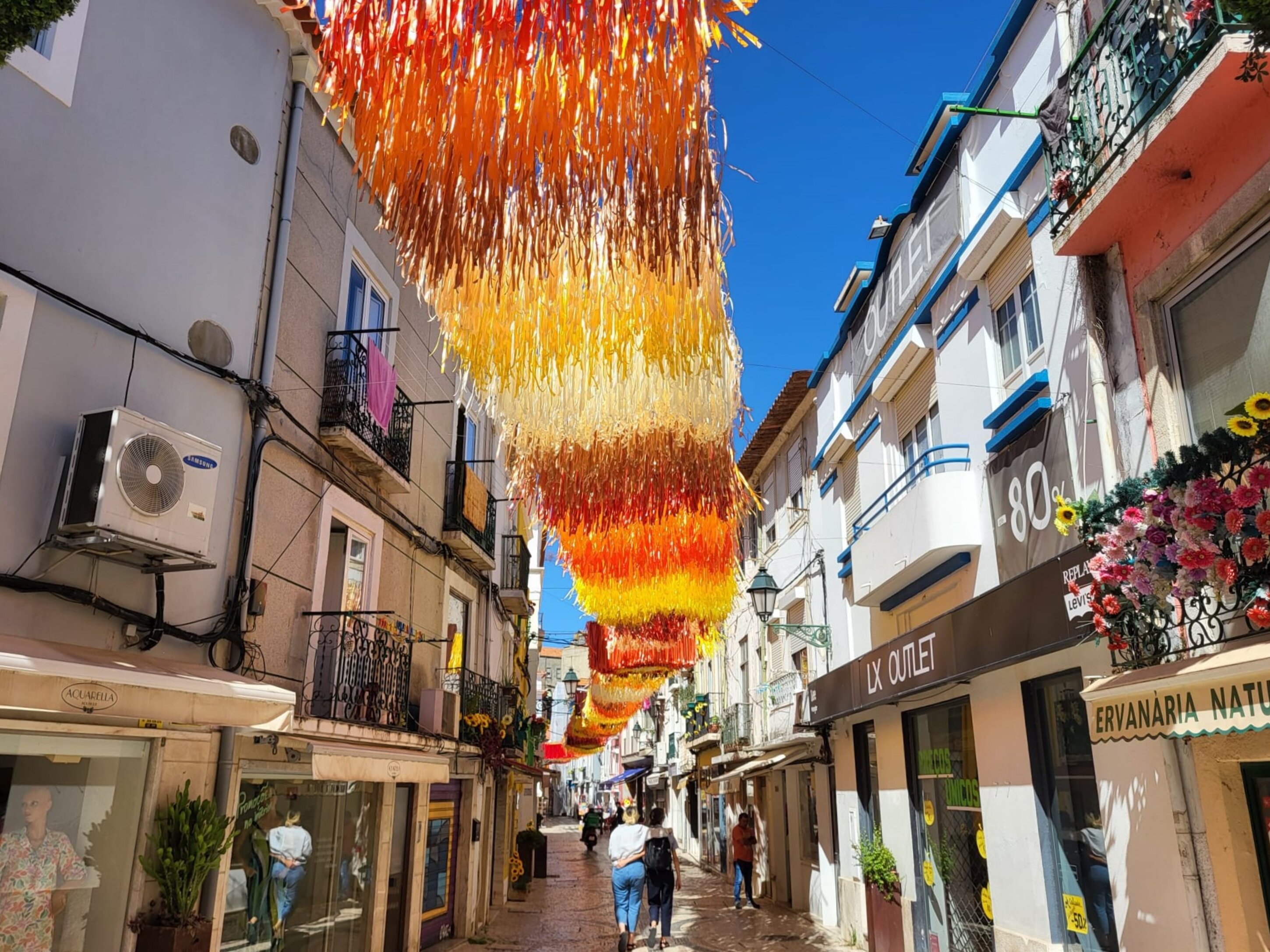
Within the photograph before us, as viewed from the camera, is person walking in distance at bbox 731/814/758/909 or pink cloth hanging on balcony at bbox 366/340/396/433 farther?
person walking in distance at bbox 731/814/758/909

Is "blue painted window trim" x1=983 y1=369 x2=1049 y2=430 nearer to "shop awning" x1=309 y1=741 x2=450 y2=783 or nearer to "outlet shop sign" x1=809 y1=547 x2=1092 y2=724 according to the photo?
"outlet shop sign" x1=809 y1=547 x2=1092 y2=724

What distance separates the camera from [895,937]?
8.98m

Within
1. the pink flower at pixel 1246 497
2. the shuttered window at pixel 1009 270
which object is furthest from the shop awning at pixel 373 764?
the shuttered window at pixel 1009 270

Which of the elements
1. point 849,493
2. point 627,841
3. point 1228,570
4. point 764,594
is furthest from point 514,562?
point 1228,570

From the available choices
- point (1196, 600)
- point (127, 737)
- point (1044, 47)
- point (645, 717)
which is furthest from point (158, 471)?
point (645, 717)

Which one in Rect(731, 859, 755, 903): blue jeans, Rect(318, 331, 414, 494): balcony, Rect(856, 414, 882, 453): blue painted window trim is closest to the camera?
Rect(318, 331, 414, 494): balcony

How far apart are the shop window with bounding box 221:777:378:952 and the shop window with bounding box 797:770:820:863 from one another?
→ 7.56m

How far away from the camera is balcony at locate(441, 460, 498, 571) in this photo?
13.3 metres

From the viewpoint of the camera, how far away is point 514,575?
1853cm

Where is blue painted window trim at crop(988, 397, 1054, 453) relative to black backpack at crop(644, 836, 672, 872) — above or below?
above

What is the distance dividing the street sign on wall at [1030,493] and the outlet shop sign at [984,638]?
37cm

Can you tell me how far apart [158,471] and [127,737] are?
1846mm

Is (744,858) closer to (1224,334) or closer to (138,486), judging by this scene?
(138,486)

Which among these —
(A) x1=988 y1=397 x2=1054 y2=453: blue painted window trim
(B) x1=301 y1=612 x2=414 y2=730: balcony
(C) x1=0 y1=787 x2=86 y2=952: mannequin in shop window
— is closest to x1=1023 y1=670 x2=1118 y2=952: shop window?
(A) x1=988 y1=397 x2=1054 y2=453: blue painted window trim
